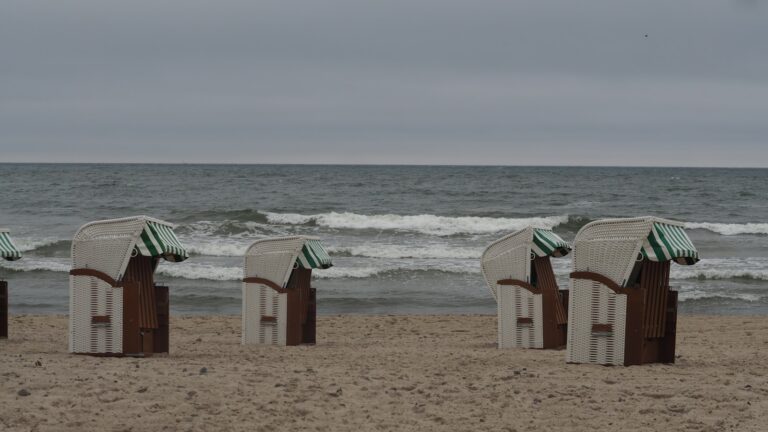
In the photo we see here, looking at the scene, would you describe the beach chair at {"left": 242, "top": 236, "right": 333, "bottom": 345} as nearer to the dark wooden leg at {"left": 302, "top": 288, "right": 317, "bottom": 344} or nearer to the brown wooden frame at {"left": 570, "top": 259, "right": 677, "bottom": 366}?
the dark wooden leg at {"left": 302, "top": 288, "right": 317, "bottom": 344}

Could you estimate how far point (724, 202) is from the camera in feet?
149

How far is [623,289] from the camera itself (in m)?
8.00

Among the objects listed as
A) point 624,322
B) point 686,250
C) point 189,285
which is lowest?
point 189,285

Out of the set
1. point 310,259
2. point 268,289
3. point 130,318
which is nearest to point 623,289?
point 310,259

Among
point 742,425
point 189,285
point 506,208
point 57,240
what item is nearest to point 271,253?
point 742,425

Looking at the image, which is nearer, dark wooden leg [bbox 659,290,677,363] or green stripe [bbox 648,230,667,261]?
green stripe [bbox 648,230,667,261]

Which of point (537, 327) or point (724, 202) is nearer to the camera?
point (537, 327)

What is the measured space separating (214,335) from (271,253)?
2401 mm

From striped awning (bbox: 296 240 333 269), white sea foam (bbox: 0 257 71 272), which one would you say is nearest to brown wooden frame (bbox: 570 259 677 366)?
striped awning (bbox: 296 240 333 269)

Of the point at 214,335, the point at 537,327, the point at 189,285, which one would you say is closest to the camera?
the point at 537,327

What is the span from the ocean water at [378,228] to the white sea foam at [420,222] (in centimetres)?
8

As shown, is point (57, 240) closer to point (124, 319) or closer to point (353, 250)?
point (353, 250)

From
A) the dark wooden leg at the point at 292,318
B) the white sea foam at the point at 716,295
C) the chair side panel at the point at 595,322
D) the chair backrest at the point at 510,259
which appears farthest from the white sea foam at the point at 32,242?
the chair side panel at the point at 595,322

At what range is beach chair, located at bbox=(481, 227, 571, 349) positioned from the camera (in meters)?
9.75
